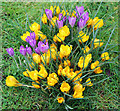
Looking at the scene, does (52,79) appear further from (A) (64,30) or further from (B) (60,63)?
(A) (64,30)

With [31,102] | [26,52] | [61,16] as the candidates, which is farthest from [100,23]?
[31,102]

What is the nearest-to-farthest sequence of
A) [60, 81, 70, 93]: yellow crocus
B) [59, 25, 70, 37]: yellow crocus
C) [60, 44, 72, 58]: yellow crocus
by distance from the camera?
[60, 81, 70, 93]: yellow crocus, [60, 44, 72, 58]: yellow crocus, [59, 25, 70, 37]: yellow crocus

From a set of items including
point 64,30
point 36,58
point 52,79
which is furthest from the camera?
point 64,30

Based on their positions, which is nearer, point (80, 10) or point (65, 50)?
point (65, 50)

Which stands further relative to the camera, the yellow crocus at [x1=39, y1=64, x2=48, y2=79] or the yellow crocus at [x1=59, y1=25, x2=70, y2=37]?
the yellow crocus at [x1=59, y1=25, x2=70, y2=37]

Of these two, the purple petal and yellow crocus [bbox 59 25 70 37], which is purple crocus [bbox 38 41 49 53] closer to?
yellow crocus [bbox 59 25 70 37]

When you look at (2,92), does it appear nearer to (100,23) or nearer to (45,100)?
(45,100)

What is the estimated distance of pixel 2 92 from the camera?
192 cm

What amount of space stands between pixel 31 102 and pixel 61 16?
103 centimetres

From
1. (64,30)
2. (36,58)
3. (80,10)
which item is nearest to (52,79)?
(36,58)

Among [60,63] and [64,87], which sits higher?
[60,63]

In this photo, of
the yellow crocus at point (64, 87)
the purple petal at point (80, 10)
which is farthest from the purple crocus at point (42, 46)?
the purple petal at point (80, 10)

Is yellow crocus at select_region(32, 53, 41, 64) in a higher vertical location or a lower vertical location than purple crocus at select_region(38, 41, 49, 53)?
lower

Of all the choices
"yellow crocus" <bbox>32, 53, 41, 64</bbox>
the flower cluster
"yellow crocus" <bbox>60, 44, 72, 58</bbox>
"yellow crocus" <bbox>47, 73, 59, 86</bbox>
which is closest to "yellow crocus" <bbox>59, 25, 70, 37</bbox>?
the flower cluster
